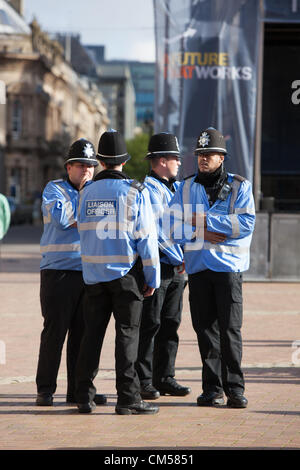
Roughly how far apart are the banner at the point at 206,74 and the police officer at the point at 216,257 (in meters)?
10.7

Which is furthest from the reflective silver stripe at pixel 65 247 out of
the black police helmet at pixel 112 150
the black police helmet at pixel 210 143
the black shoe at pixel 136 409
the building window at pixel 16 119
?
the building window at pixel 16 119

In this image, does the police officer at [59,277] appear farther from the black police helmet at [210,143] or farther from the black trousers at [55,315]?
the black police helmet at [210,143]

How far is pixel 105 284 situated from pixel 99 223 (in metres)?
0.43

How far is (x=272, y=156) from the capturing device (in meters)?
26.5

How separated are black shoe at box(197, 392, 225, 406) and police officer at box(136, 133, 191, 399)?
0.44 metres

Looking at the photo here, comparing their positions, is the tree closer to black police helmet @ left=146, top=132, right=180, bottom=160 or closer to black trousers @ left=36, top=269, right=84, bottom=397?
black police helmet @ left=146, top=132, right=180, bottom=160

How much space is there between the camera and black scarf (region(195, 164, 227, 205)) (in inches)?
291

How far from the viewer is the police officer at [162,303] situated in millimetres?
7637

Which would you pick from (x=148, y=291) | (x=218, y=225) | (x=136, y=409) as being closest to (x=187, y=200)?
(x=218, y=225)

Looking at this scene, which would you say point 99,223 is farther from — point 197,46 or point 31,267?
point 31,267

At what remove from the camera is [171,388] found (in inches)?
309

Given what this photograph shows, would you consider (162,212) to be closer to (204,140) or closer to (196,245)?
(196,245)

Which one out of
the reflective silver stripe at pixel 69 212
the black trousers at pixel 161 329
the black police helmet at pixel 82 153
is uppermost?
the black police helmet at pixel 82 153

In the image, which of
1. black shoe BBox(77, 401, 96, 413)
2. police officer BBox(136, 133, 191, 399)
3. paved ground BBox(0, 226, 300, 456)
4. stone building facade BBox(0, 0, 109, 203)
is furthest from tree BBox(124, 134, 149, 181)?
black shoe BBox(77, 401, 96, 413)
